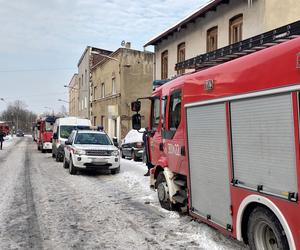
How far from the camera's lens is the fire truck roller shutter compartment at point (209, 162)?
5703 mm

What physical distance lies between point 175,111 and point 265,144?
3245 mm

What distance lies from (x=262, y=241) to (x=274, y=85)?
1831 millimetres

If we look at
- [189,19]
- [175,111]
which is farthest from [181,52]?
[175,111]

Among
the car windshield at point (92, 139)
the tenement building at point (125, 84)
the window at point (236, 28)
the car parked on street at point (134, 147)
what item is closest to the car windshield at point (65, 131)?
the car parked on street at point (134, 147)

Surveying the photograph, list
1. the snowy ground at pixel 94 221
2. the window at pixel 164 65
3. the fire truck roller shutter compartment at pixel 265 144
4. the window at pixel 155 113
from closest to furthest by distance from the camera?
1. the fire truck roller shutter compartment at pixel 265 144
2. the snowy ground at pixel 94 221
3. the window at pixel 155 113
4. the window at pixel 164 65

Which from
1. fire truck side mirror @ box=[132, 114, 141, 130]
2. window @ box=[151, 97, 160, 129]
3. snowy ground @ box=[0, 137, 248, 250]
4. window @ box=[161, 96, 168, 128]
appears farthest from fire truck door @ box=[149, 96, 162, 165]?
snowy ground @ box=[0, 137, 248, 250]

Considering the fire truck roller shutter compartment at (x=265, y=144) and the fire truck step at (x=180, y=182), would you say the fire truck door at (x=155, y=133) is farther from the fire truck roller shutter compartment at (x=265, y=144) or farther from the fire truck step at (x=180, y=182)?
the fire truck roller shutter compartment at (x=265, y=144)

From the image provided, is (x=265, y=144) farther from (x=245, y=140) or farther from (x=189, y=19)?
(x=189, y=19)

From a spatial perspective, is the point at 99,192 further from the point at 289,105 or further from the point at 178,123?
the point at 289,105

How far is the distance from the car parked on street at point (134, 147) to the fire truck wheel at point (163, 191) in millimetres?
11600

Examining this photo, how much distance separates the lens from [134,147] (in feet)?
70.0

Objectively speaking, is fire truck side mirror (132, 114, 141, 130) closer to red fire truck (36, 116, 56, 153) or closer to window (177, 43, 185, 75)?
window (177, 43, 185, 75)

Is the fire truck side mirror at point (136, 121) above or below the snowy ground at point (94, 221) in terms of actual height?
above

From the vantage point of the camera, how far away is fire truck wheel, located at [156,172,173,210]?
8.32 m
